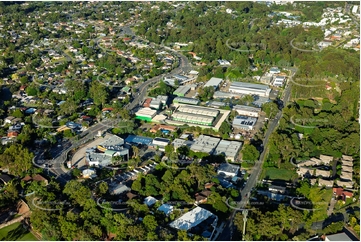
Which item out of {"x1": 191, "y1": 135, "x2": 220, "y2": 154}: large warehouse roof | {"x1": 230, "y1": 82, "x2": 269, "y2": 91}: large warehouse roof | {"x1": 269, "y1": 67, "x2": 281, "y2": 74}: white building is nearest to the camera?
{"x1": 191, "y1": 135, "x2": 220, "y2": 154}: large warehouse roof

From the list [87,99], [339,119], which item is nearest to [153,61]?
[87,99]

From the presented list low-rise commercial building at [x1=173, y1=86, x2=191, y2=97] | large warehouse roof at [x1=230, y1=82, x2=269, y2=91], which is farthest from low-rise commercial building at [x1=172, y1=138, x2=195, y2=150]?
large warehouse roof at [x1=230, y1=82, x2=269, y2=91]

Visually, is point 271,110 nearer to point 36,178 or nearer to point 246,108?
point 246,108

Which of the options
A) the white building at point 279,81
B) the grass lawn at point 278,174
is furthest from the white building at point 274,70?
the grass lawn at point 278,174

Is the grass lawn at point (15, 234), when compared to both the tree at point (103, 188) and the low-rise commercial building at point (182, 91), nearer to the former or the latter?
the tree at point (103, 188)

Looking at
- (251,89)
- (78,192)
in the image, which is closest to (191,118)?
(251,89)

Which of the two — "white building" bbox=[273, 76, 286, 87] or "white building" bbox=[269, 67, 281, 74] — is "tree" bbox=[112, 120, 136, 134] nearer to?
"white building" bbox=[273, 76, 286, 87]
